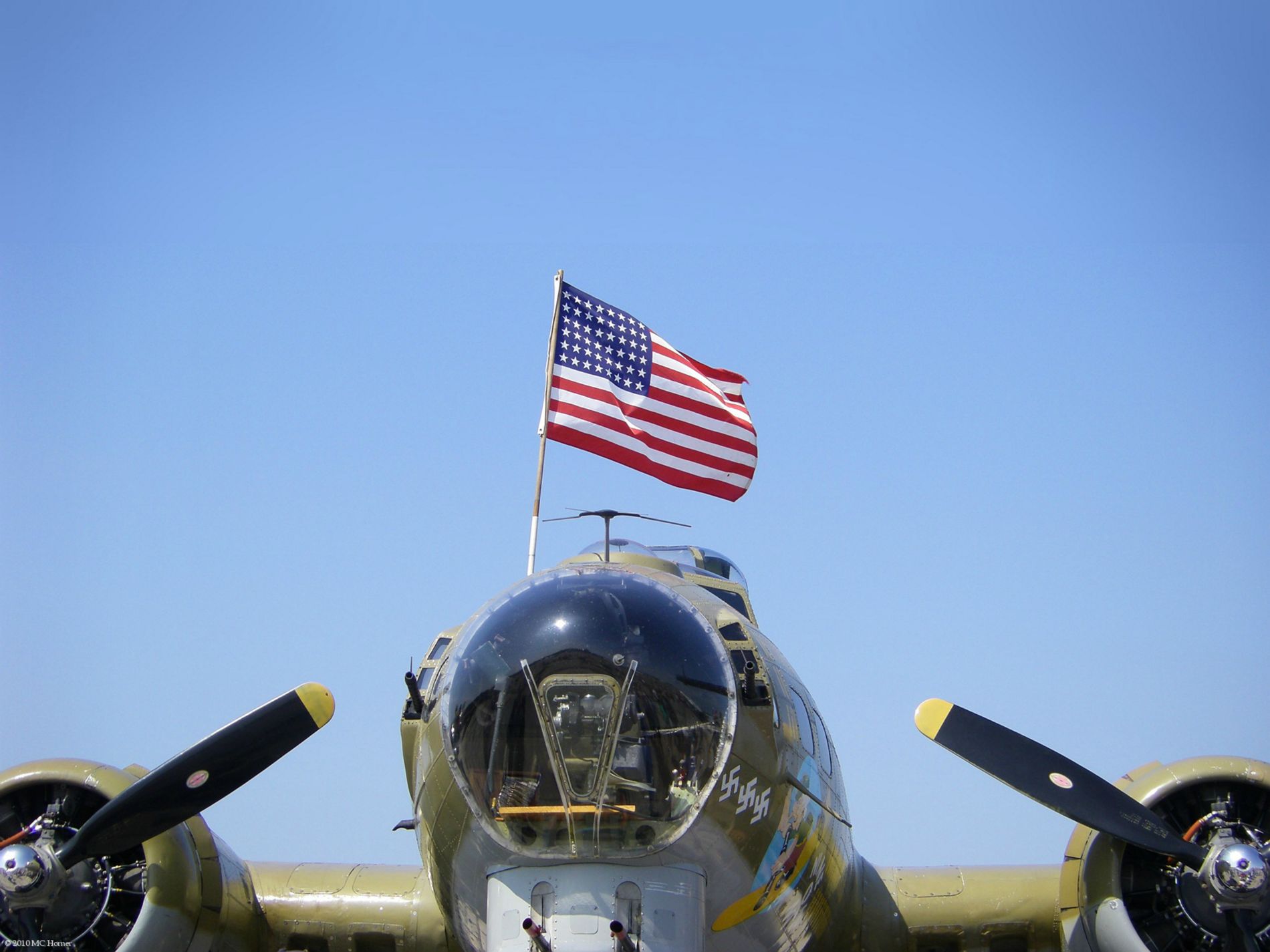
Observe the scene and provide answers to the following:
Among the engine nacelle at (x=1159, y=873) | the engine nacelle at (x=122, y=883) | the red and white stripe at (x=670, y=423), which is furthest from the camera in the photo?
the red and white stripe at (x=670, y=423)

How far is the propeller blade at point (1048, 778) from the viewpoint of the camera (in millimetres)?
10828

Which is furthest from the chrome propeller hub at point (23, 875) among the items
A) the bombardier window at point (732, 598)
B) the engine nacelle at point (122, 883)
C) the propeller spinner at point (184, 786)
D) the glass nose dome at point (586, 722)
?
the bombardier window at point (732, 598)

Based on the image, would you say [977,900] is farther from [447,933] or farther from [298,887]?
[298,887]

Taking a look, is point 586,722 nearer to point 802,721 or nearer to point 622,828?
point 622,828

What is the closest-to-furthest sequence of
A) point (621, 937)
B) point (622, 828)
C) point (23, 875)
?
point (621, 937) → point (622, 828) → point (23, 875)

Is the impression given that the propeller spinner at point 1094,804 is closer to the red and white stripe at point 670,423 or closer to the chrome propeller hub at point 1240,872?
the chrome propeller hub at point 1240,872

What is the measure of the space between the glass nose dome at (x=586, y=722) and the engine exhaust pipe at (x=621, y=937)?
405 millimetres

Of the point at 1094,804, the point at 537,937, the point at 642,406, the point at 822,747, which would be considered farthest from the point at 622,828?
the point at 642,406

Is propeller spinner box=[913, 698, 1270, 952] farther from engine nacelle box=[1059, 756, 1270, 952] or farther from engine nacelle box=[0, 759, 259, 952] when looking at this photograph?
engine nacelle box=[0, 759, 259, 952]

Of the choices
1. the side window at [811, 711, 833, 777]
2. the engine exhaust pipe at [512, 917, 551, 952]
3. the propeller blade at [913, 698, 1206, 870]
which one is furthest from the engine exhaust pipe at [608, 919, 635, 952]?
the propeller blade at [913, 698, 1206, 870]

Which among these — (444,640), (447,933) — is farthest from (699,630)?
(447,933)

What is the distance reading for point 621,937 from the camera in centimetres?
870

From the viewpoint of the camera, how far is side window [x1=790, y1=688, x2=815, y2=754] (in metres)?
10.5

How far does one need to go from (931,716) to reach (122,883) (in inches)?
248
